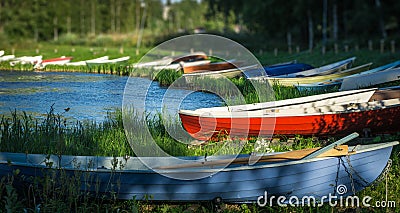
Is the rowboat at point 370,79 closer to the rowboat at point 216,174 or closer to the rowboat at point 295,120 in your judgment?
the rowboat at point 295,120

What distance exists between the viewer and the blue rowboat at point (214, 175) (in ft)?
20.6

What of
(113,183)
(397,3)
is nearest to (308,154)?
(113,183)

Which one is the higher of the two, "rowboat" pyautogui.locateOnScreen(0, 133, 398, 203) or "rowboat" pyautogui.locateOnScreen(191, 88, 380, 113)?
"rowboat" pyautogui.locateOnScreen(191, 88, 380, 113)

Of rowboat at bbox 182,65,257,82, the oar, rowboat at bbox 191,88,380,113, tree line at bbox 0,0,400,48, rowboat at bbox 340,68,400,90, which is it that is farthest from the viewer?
tree line at bbox 0,0,400,48

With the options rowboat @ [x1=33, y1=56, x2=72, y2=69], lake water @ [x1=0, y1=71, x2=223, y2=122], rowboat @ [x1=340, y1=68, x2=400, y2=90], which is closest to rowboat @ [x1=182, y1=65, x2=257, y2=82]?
lake water @ [x1=0, y1=71, x2=223, y2=122]

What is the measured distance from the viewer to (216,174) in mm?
Result: 6266

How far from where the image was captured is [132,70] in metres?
20.6

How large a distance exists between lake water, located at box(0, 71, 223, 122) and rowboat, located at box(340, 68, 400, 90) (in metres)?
3.23

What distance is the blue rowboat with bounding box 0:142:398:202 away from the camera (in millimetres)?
6270

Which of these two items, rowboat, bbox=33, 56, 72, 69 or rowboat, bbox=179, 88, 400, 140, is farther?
rowboat, bbox=33, 56, 72, 69

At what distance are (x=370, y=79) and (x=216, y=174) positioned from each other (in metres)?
8.71

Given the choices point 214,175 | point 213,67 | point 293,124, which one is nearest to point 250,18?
point 213,67

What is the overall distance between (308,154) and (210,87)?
871cm

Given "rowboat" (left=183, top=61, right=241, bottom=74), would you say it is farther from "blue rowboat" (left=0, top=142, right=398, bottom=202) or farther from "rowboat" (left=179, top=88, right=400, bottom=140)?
"blue rowboat" (left=0, top=142, right=398, bottom=202)
